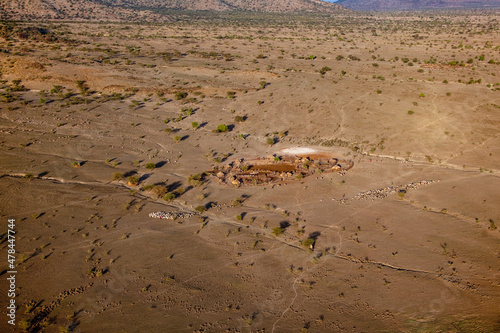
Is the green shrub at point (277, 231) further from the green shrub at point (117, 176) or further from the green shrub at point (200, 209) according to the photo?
the green shrub at point (117, 176)

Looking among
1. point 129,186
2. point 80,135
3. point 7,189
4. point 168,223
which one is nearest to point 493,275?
point 168,223

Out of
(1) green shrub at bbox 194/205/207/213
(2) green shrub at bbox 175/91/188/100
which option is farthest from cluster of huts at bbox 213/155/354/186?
(2) green shrub at bbox 175/91/188/100

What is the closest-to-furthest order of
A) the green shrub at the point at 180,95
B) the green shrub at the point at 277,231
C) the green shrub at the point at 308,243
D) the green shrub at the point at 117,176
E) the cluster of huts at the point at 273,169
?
the green shrub at the point at 308,243, the green shrub at the point at 277,231, the green shrub at the point at 117,176, the cluster of huts at the point at 273,169, the green shrub at the point at 180,95

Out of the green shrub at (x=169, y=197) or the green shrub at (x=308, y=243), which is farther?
the green shrub at (x=169, y=197)

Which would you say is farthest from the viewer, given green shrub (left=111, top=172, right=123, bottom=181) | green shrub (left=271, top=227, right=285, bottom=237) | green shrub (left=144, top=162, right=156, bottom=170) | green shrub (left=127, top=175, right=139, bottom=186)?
green shrub (left=144, top=162, right=156, bottom=170)

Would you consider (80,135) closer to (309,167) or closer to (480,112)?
(309,167)

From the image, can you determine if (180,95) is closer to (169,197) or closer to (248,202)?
(169,197)

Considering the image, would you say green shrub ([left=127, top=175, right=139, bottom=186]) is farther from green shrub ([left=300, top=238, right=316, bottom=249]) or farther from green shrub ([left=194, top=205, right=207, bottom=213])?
green shrub ([left=300, top=238, right=316, bottom=249])

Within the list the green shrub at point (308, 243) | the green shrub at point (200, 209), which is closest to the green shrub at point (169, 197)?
the green shrub at point (200, 209)
